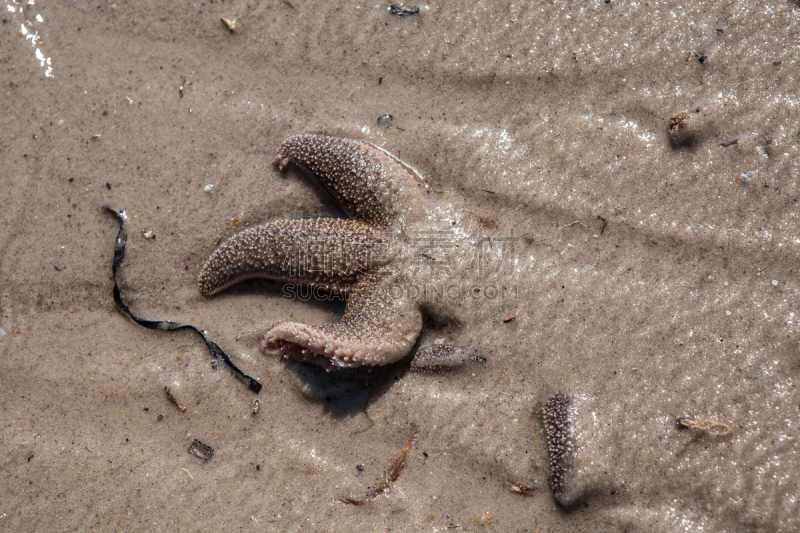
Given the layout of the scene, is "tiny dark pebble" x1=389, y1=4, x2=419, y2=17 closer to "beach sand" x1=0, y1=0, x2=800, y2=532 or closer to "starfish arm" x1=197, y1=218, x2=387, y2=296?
"beach sand" x1=0, y1=0, x2=800, y2=532

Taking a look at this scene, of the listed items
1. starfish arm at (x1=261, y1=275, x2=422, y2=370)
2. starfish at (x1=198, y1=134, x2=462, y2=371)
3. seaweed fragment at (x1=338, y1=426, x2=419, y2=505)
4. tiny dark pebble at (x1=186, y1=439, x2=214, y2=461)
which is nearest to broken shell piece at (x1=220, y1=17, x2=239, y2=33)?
starfish at (x1=198, y1=134, x2=462, y2=371)

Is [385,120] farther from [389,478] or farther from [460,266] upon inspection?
[389,478]

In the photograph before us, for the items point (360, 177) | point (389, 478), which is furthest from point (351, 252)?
point (389, 478)

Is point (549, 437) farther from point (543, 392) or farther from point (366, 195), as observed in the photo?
point (366, 195)

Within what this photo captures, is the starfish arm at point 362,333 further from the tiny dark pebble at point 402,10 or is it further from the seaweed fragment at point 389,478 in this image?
the tiny dark pebble at point 402,10

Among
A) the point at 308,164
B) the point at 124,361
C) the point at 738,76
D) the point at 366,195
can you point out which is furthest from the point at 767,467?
the point at 124,361

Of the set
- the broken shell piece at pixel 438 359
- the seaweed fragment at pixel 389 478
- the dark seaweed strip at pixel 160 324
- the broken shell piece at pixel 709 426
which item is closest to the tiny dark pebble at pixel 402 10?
Answer: the broken shell piece at pixel 438 359
